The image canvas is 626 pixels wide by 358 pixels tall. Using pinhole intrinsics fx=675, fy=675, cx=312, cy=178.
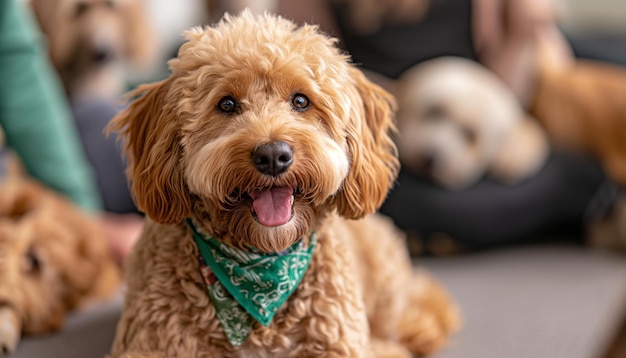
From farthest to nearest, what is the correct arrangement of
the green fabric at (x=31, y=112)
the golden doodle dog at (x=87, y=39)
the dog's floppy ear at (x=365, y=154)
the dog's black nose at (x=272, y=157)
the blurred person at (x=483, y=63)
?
the golden doodle dog at (x=87, y=39)
the blurred person at (x=483, y=63)
the green fabric at (x=31, y=112)
the dog's floppy ear at (x=365, y=154)
the dog's black nose at (x=272, y=157)

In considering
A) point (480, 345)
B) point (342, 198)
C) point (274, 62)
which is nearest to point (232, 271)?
point (342, 198)

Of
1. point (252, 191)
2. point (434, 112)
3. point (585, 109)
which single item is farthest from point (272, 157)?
point (585, 109)

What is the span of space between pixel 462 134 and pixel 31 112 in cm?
132

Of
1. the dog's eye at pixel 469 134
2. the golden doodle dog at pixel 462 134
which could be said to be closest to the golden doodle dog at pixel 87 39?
the golden doodle dog at pixel 462 134

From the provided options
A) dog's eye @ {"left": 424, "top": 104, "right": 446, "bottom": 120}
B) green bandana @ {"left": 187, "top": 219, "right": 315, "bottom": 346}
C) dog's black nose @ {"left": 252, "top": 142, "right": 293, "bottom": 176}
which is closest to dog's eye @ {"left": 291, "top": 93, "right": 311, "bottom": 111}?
dog's black nose @ {"left": 252, "top": 142, "right": 293, "bottom": 176}

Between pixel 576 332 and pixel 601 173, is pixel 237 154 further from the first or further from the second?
pixel 601 173

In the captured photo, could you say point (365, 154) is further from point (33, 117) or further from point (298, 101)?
point (33, 117)

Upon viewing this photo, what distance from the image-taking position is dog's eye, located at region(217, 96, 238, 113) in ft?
3.29

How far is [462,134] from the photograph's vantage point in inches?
88.0

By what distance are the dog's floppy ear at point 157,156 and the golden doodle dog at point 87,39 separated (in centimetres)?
135

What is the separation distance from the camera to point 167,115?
3.33 ft

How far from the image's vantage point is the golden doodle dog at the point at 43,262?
4.73 ft

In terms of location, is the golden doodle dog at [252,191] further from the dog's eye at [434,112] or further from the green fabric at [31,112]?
the dog's eye at [434,112]

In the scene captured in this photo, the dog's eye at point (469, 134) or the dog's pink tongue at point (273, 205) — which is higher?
the dog's pink tongue at point (273, 205)
